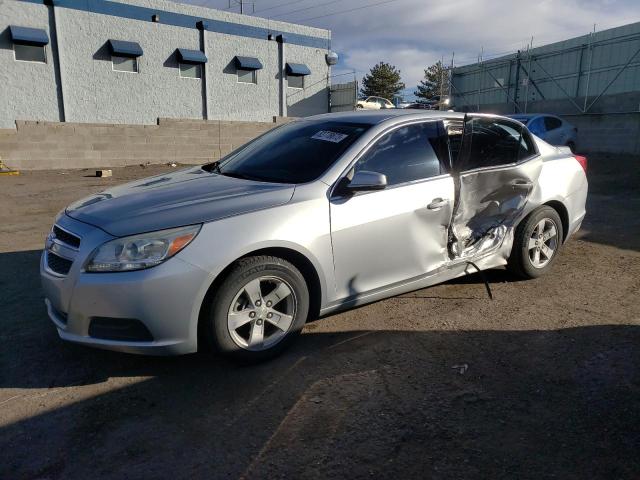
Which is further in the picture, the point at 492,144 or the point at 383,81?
the point at 383,81

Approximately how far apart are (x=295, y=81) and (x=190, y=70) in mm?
6054

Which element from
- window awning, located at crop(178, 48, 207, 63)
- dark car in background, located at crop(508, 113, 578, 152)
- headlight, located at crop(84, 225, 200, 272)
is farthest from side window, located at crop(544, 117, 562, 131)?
window awning, located at crop(178, 48, 207, 63)

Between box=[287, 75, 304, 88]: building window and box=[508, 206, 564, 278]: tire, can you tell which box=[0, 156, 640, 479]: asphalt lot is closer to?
box=[508, 206, 564, 278]: tire

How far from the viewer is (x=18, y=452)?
2.48m

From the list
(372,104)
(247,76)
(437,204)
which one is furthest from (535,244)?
(372,104)

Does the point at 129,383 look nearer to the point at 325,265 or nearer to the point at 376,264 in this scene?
the point at 325,265

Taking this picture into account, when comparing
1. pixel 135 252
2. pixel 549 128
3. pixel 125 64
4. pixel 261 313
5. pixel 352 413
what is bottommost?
pixel 352 413

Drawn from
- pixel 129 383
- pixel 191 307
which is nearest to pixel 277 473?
pixel 191 307

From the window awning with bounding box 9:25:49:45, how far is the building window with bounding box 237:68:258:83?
28.3ft

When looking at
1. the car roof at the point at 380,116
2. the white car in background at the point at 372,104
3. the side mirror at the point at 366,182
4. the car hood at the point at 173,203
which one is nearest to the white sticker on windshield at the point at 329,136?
the car roof at the point at 380,116

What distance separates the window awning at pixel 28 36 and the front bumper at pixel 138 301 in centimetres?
1844

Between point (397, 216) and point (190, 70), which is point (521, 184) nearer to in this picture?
point (397, 216)

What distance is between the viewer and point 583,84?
63.7 ft

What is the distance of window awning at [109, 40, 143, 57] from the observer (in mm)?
19906
